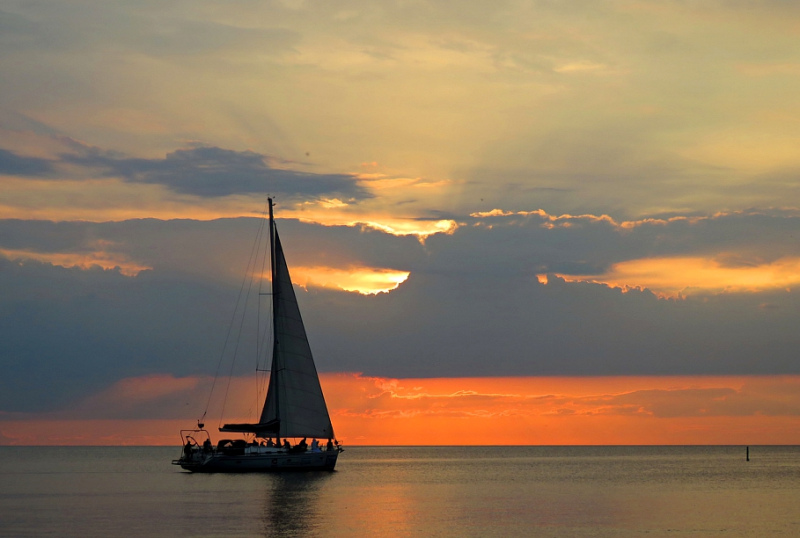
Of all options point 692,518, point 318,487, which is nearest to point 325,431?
point 318,487

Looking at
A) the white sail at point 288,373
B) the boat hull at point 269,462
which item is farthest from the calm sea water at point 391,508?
the white sail at point 288,373

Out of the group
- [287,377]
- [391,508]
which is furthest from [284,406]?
[391,508]

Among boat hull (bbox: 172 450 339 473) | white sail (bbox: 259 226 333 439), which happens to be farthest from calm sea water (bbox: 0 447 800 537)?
white sail (bbox: 259 226 333 439)

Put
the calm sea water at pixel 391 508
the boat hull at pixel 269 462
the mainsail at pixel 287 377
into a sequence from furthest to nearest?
1. the mainsail at pixel 287 377
2. the boat hull at pixel 269 462
3. the calm sea water at pixel 391 508

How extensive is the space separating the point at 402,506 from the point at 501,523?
16.1 metres

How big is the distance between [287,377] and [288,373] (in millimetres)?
421

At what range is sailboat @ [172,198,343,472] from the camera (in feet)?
323

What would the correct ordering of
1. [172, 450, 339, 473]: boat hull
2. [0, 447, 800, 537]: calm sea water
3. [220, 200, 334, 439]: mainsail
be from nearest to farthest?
[0, 447, 800, 537]: calm sea water < [172, 450, 339, 473]: boat hull < [220, 200, 334, 439]: mainsail

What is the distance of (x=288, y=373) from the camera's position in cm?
9912

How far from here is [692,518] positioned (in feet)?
237

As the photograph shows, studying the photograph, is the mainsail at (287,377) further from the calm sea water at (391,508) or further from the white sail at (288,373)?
the calm sea water at (391,508)

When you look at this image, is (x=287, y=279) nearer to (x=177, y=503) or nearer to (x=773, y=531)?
(x=177, y=503)

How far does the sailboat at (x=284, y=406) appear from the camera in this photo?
9844 cm

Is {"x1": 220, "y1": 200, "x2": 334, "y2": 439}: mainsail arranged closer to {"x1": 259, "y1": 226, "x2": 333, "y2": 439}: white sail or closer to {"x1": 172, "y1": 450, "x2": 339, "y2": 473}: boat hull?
{"x1": 259, "y1": 226, "x2": 333, "y2": 439}: white sail
